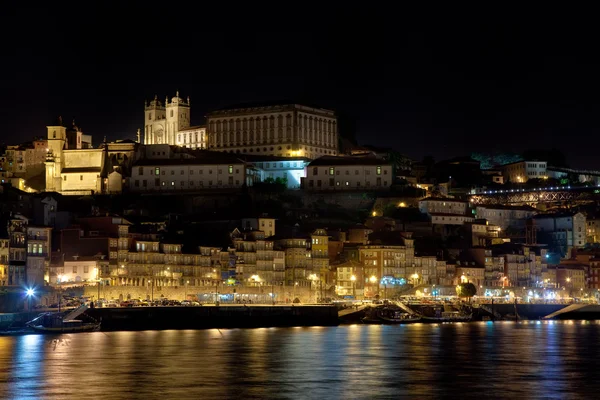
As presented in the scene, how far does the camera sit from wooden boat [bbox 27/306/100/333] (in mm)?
72938

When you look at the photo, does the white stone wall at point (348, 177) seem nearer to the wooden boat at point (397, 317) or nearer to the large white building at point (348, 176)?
the large white building at point (348, 176)

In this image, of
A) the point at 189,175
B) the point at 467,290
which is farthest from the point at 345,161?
the point at 467,290

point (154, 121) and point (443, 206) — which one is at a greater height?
point (154, 121)

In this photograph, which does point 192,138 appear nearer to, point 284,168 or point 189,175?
point 284,168

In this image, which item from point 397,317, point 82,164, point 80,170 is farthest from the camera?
point 82,164

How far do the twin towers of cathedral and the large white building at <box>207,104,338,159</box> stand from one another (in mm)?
5721

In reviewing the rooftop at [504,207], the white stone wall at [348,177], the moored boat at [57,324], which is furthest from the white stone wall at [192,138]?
the moored boat at [57,324]

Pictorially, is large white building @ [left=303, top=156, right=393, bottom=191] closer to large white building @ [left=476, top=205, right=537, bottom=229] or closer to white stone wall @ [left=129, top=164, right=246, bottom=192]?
white stone wall @ [left=129, top=164, right=246, bottom=192]

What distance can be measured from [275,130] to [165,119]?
626 inches

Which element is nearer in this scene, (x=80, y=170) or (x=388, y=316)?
(x=388, y=316)

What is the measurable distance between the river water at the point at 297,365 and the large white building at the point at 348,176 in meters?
42.4

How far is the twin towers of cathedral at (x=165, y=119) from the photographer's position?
142 m

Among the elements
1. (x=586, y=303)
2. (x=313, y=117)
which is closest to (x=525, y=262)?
(x=586, y=303)

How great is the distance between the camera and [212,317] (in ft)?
271
